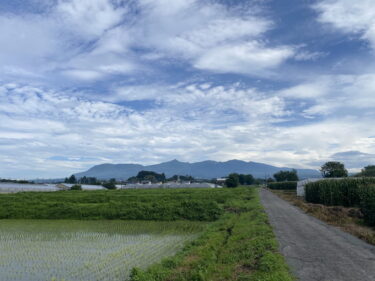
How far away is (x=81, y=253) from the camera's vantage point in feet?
37.0

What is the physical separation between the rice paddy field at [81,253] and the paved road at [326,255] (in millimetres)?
4297

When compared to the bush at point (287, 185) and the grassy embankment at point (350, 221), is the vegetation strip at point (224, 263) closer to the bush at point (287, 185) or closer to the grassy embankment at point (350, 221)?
the grassy embankment at point (350, 221)

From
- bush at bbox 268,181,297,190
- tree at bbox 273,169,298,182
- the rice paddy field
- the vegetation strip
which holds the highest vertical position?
tree at bbox 273,169,298,182

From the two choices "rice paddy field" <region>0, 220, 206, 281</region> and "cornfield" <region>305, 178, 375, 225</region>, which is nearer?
"rice paddy field" <region>0, 220, 206, 281</region>

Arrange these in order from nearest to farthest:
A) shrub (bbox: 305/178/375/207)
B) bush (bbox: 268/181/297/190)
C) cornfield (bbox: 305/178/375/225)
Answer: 1. cornfield (bbox: 305/178/375/225)
2. shrub (bbox: 305/178/375/207)
3. bush (bbox: 268/181/297/190)

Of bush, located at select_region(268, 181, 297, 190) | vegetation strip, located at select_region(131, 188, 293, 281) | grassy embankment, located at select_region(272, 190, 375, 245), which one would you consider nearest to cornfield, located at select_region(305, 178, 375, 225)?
grassy embankment, located at select_region(272, 190, 375, 245)

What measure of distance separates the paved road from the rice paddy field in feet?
14.1

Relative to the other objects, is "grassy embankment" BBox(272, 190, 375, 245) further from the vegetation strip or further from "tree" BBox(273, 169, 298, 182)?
"tree" BBox(273, 169, 298, 182)

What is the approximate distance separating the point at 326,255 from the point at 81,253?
8434mm

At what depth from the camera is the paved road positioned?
806cm

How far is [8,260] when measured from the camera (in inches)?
412

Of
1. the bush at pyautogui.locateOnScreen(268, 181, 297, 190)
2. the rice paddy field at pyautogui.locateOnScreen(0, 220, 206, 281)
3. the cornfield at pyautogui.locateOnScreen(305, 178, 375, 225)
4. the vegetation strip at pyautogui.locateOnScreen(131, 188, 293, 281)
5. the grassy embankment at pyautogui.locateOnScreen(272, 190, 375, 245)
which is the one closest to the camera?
the vegetation strip at pyautogui.locateOnScreen(131, 188, 293, 281)

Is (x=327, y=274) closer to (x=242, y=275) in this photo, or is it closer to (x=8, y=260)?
(x=242, y=275)

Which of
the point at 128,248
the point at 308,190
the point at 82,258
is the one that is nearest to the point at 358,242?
the point at 128,248
